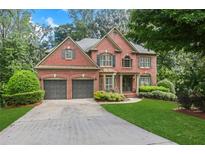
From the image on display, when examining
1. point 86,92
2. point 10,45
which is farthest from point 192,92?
point 10,45

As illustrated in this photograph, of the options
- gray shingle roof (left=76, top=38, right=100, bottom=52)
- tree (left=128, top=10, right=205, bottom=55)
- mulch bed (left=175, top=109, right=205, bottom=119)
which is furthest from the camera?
gray shingle roof (left=76, top=38, right=100, bottom=52)

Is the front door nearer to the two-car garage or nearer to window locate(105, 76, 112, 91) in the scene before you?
window locate(105, 76, 112, 91)

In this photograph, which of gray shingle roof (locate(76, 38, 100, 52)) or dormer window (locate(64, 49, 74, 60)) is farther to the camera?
dormer window (locate(64, 49, 74, 60))

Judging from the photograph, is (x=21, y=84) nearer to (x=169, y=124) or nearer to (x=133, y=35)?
(x=133, y=35)

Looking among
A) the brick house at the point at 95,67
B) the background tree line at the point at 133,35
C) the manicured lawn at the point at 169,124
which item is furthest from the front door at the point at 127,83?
the manicured lawn at the point at 169,124

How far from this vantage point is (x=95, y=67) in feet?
54.5

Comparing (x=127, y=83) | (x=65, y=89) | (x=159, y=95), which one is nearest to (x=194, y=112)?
(x=159, y=95)

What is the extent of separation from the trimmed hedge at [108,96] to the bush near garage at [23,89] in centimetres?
228

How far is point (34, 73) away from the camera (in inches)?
616

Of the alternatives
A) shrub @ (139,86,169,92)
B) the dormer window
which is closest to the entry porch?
shrub @ (139,86,169,92)

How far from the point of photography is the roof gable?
585 inches
